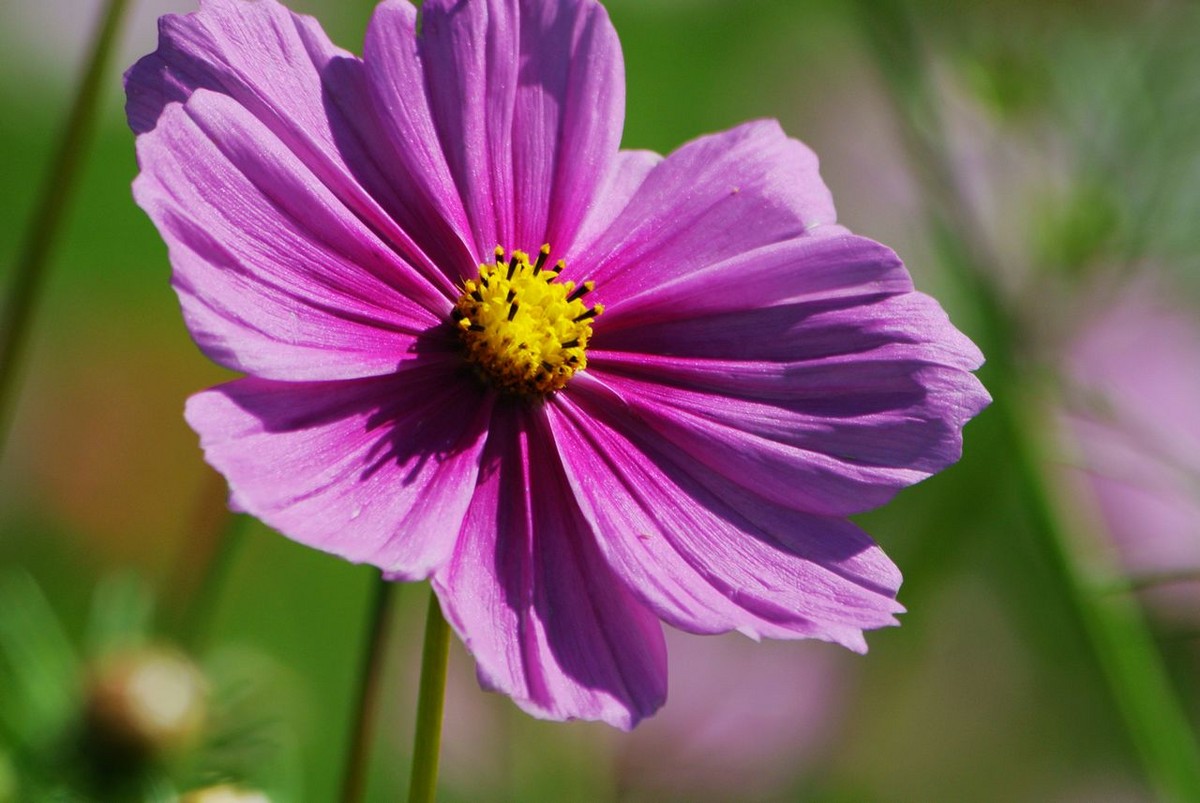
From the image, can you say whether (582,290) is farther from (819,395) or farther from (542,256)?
(819,395)

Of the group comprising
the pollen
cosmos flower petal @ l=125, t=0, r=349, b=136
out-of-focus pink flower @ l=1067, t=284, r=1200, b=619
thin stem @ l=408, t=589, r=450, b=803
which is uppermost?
out-of-focus pink flower @ l=1067, t=284, r=1200, b=619

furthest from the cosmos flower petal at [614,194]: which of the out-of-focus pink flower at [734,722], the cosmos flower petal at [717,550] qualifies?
the out-of-focus pink flower at [734,722]

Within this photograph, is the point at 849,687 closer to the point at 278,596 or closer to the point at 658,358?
the point at 658,358

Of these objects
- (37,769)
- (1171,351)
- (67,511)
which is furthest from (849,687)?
(67,511)

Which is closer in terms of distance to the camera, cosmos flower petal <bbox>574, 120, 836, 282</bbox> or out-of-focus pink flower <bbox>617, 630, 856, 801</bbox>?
cosmos flower petal <bbox>574, 120, 836, 282</bbox>

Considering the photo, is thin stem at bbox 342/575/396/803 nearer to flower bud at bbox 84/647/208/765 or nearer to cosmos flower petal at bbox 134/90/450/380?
cosmos flower petal at bbox 134/90/450/380

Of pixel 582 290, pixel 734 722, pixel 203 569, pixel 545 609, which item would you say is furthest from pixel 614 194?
pixel 734 722

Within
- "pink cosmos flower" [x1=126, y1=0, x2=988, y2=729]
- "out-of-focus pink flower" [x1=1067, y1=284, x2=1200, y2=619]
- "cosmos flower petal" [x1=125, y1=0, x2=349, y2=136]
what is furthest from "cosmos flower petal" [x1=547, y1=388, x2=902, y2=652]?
"out-of-focus pink flower" [x1=1067, y1=284, x2=1200, y2=619]
